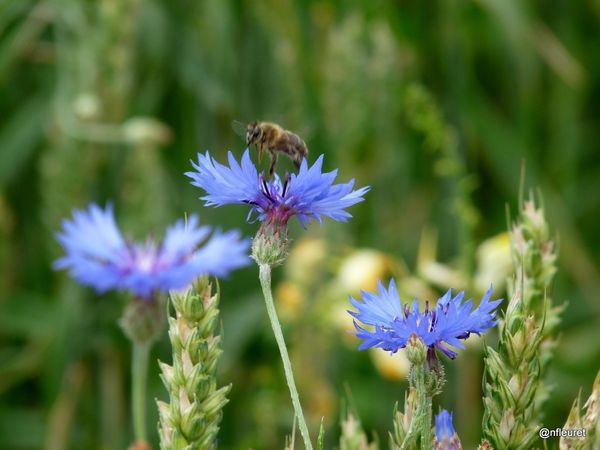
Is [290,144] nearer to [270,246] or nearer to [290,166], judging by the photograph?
[270,246]

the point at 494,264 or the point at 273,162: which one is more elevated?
the point at 494,264

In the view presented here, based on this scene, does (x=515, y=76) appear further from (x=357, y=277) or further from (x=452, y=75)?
(x=357, y=277)

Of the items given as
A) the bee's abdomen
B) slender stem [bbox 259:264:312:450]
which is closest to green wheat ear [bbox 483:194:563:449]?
slender stem [bbox 259:264:312:450]

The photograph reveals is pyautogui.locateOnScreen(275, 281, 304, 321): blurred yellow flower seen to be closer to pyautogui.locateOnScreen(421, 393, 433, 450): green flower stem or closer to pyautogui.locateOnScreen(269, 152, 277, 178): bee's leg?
pyautogui.locateOnScreen(269, 152, 277, 178): bee's leg

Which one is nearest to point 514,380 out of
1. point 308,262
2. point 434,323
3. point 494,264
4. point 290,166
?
point 434,323

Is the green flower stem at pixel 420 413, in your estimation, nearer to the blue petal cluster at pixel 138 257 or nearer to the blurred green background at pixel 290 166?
the blue petal cluster at pixel 138 257

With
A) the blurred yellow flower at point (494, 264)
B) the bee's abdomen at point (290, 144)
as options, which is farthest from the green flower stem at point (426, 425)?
the blurred yellow flower at point (494, 264)

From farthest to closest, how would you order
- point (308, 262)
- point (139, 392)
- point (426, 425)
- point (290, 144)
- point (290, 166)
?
point (290, 166) → point (308, 262) → point (290, 144) → point (139, 392) → point (426, 425)
